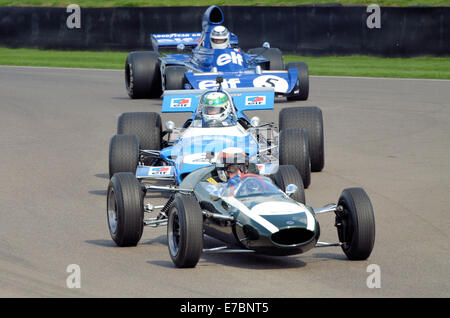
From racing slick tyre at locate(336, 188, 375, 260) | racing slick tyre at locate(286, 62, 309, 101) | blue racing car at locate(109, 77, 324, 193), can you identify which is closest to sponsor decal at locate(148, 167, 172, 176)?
blue racing car at locate(109, 77, 324, 193)

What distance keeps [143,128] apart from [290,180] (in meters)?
4.22

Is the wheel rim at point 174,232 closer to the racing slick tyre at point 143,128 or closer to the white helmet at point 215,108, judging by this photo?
the white helmet at point 215,108

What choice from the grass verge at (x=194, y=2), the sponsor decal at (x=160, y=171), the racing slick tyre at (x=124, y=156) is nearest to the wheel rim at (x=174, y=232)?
the sponsor decal at (x=160, y=171)

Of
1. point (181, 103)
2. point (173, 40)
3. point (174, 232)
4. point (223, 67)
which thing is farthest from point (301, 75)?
point (174, 232)

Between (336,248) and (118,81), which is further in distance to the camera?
(118,81)

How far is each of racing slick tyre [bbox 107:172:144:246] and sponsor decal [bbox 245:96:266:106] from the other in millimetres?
5120

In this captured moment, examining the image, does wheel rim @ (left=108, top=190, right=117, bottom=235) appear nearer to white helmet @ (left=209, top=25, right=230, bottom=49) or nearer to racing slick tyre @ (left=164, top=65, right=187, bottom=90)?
racing slick tyre @ (left=164, top=65, right=187, bottom=90)

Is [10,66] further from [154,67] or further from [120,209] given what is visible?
[120,209]

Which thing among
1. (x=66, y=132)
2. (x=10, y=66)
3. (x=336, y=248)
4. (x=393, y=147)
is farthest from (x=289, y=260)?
(x=10, y=66)

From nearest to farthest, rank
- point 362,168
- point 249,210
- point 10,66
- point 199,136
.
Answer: point 249,210
point 199,136
point 362,168
point 10,66

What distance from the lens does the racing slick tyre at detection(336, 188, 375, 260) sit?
27.5 ft

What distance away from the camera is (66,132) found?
18.2 m

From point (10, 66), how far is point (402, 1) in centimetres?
1367

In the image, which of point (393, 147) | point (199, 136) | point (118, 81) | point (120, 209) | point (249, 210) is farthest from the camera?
point (118, 81)
